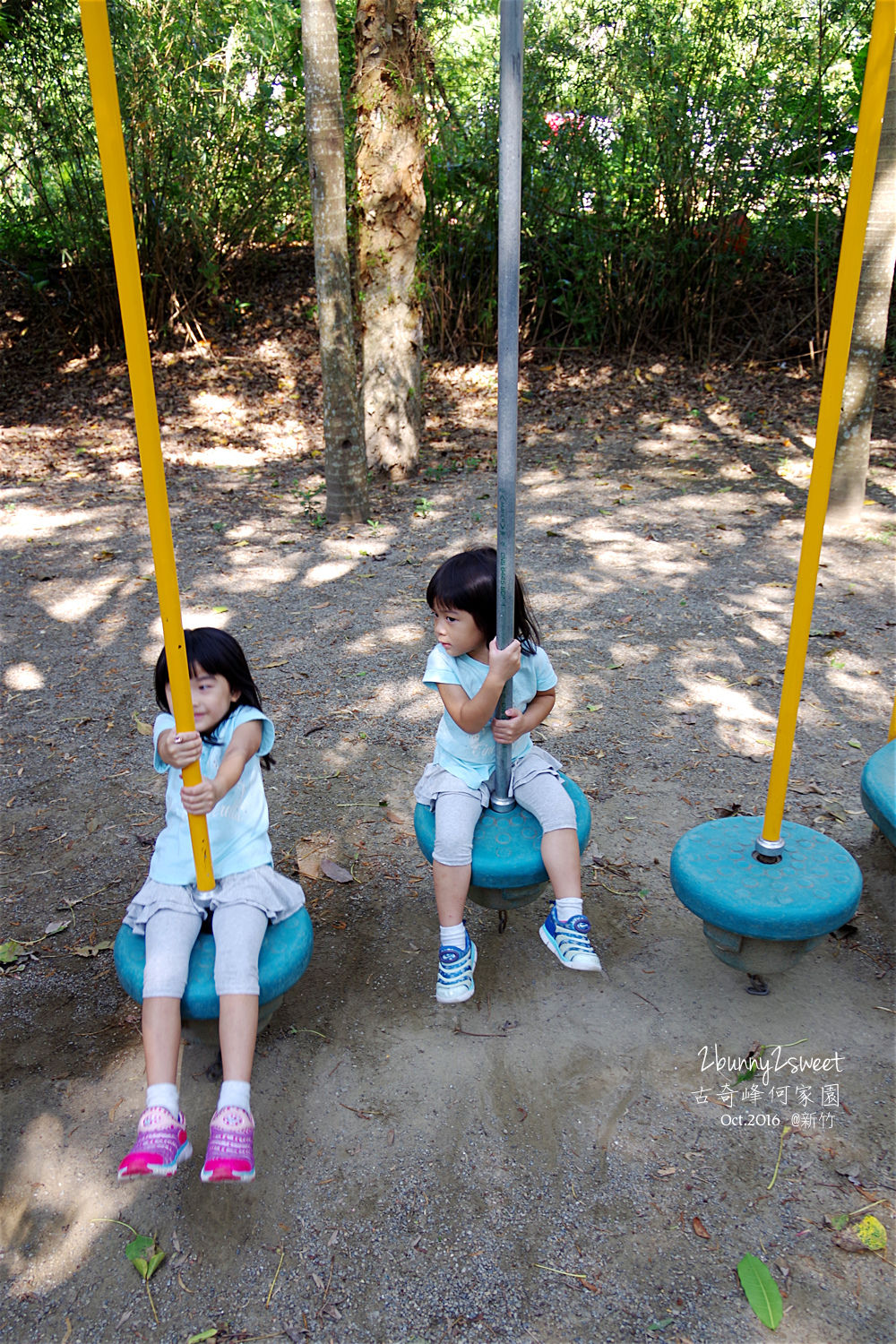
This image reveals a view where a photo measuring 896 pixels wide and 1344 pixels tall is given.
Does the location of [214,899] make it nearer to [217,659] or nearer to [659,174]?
[217,659]

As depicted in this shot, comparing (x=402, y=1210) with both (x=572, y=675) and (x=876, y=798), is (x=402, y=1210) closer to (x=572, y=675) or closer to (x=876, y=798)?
(x=876, y=798)

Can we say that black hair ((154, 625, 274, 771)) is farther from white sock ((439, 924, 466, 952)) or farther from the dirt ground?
the dirt ground

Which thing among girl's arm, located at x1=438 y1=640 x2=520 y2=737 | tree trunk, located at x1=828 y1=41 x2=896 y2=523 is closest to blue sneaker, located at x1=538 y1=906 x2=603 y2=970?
girl's arm, located at x1=438 y1=640 x2=520 y2=737

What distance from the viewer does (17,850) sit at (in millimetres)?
3236

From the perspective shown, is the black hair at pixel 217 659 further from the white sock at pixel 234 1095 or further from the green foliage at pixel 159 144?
the green foliage at pixel 159 144

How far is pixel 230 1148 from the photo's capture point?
1895 millimetres

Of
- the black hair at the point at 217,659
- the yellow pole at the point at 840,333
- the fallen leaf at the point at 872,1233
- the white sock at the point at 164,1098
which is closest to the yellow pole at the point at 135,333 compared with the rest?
the black hair at the point at 217,659

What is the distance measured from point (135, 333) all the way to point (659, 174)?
357 inches

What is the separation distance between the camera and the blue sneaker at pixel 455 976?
7.75ft

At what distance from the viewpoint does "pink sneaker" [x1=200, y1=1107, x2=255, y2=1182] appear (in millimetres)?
1868

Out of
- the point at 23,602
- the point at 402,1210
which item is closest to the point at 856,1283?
the point at 402,1210

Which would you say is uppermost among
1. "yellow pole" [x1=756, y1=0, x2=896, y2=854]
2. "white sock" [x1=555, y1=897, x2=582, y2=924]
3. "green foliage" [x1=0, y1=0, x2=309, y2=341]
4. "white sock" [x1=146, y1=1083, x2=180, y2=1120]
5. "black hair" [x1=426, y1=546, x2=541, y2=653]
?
"green foliage" [x1=0, y1=0, x2=309, y2=341]

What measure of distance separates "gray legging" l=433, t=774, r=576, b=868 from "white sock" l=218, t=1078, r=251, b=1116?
70 centimetres

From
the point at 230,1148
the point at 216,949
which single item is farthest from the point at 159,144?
the point at 230,1148
